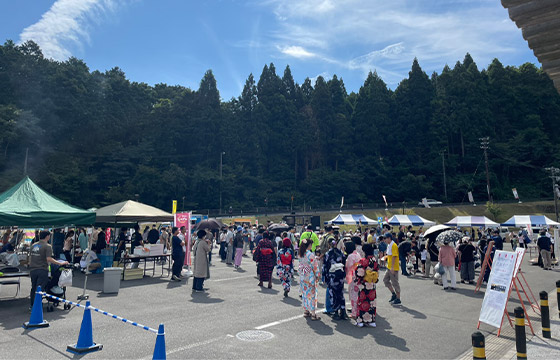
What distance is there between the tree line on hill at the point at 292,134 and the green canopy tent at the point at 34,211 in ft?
160

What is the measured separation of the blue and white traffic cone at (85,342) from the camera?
17.6 feet

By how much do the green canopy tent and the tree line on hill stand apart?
1916 inches

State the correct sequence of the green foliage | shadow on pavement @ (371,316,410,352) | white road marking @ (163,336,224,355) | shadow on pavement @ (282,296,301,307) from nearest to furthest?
white road marking @ (163,336,224,355) → shadow on pavement @ (371,316,410,352) → shadow on pavement @ (282,296,301,307) → the green foliage

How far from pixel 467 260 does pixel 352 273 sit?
7.66 m

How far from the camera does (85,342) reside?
214 inches

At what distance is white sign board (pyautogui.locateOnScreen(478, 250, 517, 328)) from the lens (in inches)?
259

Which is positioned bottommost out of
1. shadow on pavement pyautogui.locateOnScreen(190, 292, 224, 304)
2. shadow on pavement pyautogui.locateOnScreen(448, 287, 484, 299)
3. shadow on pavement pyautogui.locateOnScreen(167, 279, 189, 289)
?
shadow on pavement pyautogui.locateOnScreen(448, 287, 484, 299)

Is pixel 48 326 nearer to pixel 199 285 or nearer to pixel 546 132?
pixel 199 285

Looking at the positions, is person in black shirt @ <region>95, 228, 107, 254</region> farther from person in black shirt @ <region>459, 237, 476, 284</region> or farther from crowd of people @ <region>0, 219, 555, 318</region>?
person in black shirt @ <region>459, 237, 476, 284</region>

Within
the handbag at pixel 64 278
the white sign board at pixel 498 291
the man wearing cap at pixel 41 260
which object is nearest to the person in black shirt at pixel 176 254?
the handbag at pixel 64 278

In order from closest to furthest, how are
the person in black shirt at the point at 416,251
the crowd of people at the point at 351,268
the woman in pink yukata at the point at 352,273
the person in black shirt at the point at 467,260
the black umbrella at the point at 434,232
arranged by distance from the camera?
the crowd of people at the point at 351,268 < the woman in pink yukata at the point at 352,273 < the person in black shirt at the point at 467,260 < the black umbrella at the point at 434,232 < the person in black shirt at the point at 416,251

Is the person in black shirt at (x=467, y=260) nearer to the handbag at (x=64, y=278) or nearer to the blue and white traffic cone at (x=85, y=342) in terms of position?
the blue and white traffic cone at (x=85, y=342)

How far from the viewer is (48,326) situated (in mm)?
6684

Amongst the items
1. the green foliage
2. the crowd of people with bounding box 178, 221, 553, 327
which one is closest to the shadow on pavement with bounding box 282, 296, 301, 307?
the crowd of people with bounding box 178, 221, 553, 327
